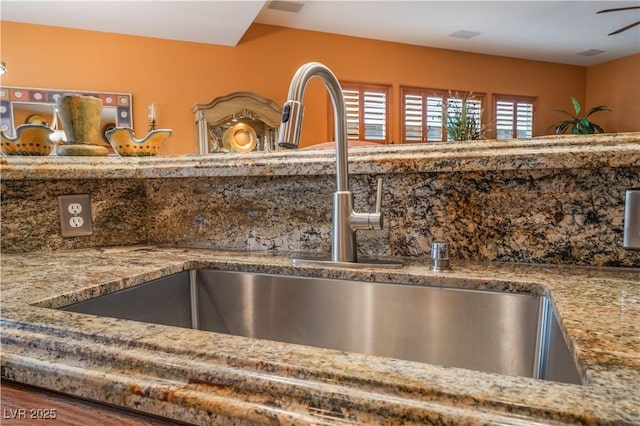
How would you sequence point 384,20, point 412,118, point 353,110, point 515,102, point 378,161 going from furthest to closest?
point 515,102 < point 412,118 < point 353,110 < point 384,20 < point 378,161

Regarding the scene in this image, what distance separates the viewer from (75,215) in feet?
3.41

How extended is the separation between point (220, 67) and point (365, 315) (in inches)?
159

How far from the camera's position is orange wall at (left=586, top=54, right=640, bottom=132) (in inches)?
205

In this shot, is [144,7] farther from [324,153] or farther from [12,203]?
[324,153]

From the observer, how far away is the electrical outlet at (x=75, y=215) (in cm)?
102

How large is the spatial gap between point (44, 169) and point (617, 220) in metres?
1.21

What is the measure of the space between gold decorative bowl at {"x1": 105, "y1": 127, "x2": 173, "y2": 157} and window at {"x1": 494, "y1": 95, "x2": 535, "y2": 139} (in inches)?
198

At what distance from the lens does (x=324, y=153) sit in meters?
0.91

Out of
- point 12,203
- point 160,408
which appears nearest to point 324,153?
point 160,408

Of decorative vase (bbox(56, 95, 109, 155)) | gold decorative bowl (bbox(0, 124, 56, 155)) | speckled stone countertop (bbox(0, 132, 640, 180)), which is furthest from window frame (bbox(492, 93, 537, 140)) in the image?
gold decorative bowl (bbox(0, 124, 56, 155))

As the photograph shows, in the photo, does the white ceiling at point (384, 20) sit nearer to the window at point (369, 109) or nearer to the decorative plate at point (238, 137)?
the window at point (369, 109)

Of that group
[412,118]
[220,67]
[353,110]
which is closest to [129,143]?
[220,67]

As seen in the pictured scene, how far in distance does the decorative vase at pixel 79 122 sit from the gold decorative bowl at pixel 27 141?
0.04 meters

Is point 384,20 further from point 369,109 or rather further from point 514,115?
point 514,115
